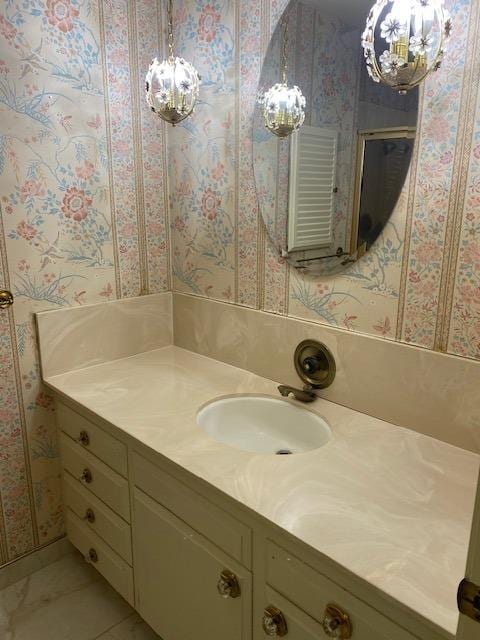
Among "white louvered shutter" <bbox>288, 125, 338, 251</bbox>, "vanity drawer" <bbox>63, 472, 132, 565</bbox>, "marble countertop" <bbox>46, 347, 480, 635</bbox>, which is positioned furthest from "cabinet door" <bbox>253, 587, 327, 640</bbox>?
"white louvered shutter" <bbox>288, 125, 338, 251</bbox>

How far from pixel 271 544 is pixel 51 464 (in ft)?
3.50

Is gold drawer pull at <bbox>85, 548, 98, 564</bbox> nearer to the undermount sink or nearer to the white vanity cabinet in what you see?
the white vanity cabinet

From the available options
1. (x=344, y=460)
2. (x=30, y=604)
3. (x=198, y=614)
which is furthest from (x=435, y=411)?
(x=30, y=604)

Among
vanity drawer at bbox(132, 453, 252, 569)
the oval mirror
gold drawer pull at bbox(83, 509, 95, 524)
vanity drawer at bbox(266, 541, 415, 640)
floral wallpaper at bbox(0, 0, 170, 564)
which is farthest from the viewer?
gold drawer pull at bbox(83, 509, 95, 524)

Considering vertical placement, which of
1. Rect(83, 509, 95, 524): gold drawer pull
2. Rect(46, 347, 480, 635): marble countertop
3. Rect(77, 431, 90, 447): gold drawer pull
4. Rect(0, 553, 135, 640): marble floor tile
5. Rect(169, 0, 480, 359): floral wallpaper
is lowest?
Rect(0, 553, 135, 640): marble floor tile

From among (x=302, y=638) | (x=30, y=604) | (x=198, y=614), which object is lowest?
(x=30, y=604)

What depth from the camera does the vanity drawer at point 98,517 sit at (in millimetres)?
1392

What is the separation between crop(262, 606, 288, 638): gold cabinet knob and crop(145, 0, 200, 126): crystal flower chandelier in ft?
4.15

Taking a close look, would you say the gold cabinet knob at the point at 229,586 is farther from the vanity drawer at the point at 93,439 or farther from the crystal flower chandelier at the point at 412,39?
the crystal flower chandelier at the point at 412,39

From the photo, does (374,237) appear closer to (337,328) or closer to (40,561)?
(337,328)

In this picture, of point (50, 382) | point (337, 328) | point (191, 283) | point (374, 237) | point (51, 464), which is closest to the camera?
point (374, 237)

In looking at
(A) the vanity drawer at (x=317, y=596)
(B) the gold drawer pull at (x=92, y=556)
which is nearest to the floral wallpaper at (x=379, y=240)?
(A) the vanity drawer at (x=317, y=596)

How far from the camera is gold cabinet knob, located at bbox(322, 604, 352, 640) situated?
2.61 feet

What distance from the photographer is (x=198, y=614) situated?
3.76 feet
